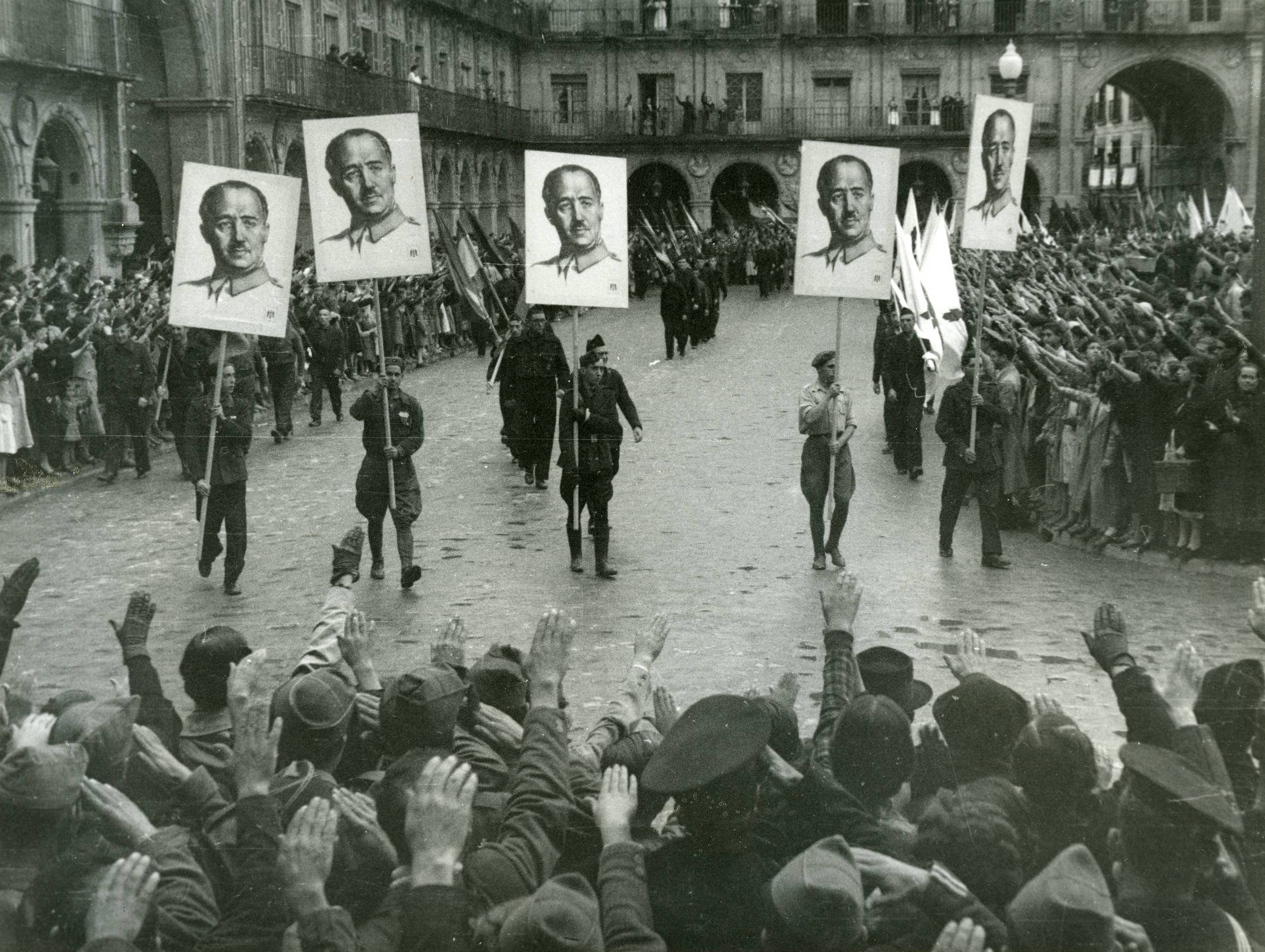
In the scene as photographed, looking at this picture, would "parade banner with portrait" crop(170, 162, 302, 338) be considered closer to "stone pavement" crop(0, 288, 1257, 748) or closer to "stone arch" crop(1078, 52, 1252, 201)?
"stone pavement" crop(0, 288, 1257, 748)

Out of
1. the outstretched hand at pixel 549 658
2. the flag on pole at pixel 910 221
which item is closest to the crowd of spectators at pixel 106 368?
the flag on pole at pixel 910 221

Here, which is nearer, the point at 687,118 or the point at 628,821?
the point at 628,821

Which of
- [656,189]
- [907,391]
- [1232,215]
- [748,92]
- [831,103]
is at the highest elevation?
[748,92]

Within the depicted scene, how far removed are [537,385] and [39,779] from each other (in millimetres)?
11033

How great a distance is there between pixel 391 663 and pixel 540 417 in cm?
575

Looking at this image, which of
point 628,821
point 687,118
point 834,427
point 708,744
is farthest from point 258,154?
point 628,821

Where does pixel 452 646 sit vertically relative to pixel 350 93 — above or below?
below

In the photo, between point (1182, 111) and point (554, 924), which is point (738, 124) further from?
point (554, 924)

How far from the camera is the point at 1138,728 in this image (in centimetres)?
383

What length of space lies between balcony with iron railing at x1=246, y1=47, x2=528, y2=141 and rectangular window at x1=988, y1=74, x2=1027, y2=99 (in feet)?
52.1

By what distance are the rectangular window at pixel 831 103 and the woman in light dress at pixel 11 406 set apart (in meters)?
41.6

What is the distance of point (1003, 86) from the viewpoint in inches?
1967

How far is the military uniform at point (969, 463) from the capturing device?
11.2 m

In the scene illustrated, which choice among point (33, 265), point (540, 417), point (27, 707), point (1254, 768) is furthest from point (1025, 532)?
point (33, 265)
